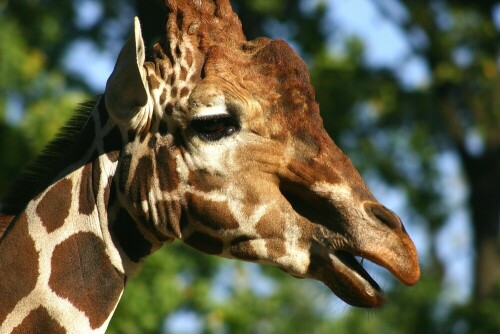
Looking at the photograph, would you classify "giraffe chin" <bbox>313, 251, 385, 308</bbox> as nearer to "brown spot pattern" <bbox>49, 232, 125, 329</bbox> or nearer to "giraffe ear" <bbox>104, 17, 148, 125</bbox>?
"brown spot pattern" <bbox>49, 232, 125, 329</bbox>

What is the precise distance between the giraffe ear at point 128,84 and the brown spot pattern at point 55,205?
0.46 meters

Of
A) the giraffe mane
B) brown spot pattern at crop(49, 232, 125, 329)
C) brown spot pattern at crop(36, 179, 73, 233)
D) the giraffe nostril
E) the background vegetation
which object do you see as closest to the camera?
the giraffe nostril

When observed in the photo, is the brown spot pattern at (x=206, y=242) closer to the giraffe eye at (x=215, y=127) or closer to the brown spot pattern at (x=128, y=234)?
the brown spot pattern at (x=128, y=234)

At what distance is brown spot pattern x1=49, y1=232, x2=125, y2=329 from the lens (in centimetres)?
489

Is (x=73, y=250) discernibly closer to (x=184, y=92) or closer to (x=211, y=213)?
(x=211, y=213)

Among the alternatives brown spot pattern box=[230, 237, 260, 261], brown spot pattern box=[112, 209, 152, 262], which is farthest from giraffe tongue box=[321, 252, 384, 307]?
brown spot pattern box=[112, 209, 152, 262]

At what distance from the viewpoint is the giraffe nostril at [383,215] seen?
15.7ft

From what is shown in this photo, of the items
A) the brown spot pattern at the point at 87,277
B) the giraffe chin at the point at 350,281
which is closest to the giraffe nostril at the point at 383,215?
the giraffe chin at the point at 350,281

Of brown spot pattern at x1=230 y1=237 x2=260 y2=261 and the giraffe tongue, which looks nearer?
the giraffe tongue

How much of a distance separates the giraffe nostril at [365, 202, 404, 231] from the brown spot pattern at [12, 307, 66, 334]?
1621 mm

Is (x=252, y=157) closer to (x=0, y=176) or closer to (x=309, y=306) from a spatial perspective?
(x=0, y=176)

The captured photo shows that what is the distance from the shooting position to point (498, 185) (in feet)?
67.8

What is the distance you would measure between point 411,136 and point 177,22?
17636 millimetres

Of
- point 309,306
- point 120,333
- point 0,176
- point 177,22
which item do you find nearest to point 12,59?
point 0,176
